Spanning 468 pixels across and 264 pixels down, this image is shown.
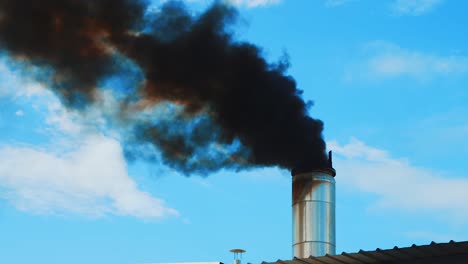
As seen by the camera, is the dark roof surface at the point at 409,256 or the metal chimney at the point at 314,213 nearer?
the dark roof surface at the point at 409,256

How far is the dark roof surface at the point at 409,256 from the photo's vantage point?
43.9 ft

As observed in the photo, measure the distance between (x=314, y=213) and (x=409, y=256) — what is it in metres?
4.76

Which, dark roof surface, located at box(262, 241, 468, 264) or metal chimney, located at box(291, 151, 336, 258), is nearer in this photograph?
dark roof surface, located at box(262, 241, 468, 264)

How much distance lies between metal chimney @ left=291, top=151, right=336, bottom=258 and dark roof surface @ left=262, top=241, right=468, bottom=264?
3.70 m

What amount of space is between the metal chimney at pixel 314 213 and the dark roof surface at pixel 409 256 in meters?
3.70

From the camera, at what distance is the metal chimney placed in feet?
59.9

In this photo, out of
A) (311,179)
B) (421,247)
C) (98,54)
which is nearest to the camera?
(421,247)

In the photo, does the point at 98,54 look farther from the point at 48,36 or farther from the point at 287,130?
the point at 287,130

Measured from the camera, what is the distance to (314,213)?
61.0 ft

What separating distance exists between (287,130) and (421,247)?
8239 millimetres

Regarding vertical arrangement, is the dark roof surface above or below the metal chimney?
below

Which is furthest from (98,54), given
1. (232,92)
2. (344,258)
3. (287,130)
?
(344,258)

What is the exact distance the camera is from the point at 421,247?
1331 centimetres

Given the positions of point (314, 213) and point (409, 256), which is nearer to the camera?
point (409, 256)
